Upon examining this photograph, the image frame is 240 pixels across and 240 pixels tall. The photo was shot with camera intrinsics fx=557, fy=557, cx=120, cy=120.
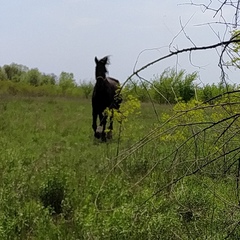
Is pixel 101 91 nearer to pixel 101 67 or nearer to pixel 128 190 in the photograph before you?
pixel 101 67

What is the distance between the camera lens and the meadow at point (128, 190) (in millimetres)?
2514

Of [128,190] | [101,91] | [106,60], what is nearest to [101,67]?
[106,60]

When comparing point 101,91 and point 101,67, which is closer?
point 101,67

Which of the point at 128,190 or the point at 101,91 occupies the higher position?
the point at 101,91

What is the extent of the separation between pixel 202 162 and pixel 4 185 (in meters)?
3.98

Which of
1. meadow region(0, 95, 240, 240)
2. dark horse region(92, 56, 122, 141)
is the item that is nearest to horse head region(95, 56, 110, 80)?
dark horse region(92, 56, 122, 141)

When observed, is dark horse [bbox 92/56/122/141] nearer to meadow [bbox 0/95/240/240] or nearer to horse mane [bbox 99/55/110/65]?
horse mane [bbox 99/55/110/65]

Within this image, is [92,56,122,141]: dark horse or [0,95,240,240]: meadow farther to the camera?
[92,56,122,141]: dark horse

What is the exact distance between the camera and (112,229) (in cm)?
429

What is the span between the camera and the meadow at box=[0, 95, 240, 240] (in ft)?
8.25

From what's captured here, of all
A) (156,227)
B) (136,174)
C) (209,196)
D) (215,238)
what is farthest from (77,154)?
(215,238)

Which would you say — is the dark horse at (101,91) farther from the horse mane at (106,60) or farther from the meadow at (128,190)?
the meadow at (128,190)

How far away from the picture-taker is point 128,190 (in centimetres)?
401

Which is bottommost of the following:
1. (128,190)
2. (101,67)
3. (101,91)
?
(128,190)
